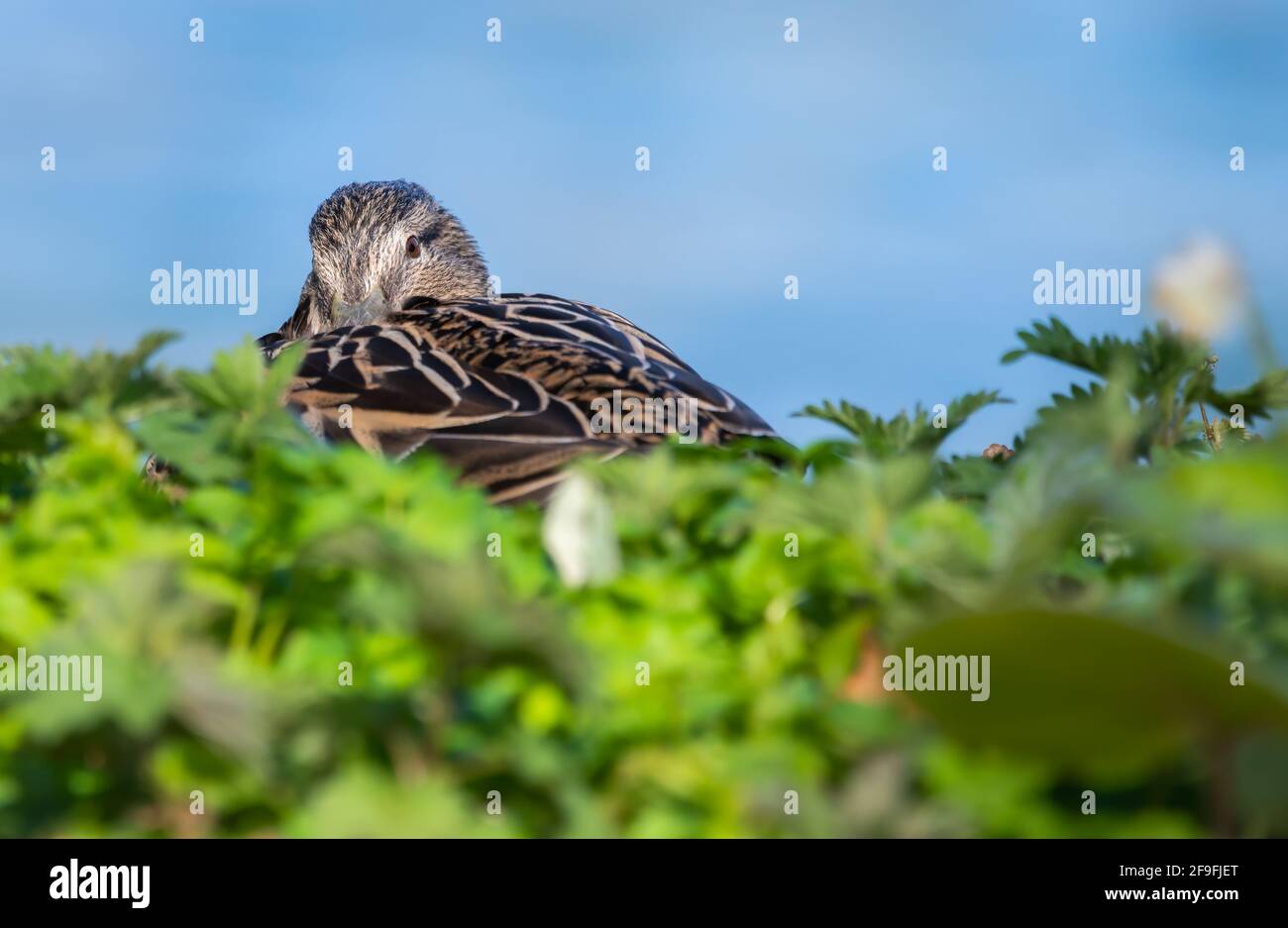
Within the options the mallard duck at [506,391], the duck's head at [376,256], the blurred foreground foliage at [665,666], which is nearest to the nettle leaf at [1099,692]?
the blurred foreground foliage at [665,666]

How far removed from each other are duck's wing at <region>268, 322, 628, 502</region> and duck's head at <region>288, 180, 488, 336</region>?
3289 mm

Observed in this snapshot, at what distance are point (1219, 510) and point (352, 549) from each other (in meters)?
0.95

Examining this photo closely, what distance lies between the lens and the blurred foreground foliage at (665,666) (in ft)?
4.83

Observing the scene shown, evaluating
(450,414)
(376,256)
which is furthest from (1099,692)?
(376,256)

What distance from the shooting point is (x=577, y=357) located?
192 inches

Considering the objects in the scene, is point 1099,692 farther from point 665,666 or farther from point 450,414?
point 450,414

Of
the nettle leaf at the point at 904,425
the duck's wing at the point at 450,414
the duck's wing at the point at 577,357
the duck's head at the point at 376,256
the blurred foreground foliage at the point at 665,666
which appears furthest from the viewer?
the duck's head at the point at 376,256

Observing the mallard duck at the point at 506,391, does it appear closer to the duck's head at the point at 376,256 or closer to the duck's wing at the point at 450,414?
the duck's wing at the point at 450,414

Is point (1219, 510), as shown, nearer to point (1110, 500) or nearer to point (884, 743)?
point (1110, 500)

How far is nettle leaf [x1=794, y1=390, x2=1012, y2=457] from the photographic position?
2.90m

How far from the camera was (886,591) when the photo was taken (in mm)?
1908

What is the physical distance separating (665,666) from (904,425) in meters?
1.41

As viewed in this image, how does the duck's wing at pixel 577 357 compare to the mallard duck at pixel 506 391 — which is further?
the duck's wing at pixel 577 357

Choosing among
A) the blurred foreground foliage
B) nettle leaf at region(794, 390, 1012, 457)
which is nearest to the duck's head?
nettle leaf at region(794, 390, 1012, 457)
